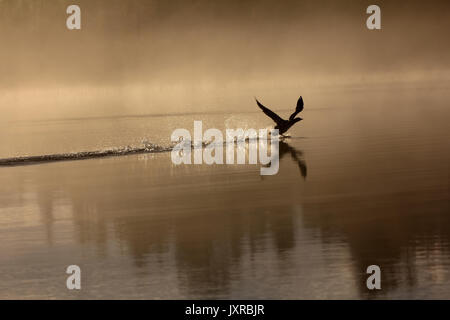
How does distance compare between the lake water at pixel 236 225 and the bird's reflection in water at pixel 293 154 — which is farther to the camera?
the bird's reflection in water at pixel 293 154

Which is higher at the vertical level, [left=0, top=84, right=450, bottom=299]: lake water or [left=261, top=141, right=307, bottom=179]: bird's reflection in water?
[left=261, top=141, right=307, bottom=179]: bird's reflection in water

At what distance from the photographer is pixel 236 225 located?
71.6 ft

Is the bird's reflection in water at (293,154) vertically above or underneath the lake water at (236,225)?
above

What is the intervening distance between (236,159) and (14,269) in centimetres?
1639

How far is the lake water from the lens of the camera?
1709 cm

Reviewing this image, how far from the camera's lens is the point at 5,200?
27.2 meters

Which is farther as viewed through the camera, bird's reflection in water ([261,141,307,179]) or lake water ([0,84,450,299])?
bird's reflection in water ([261,141,307,179])

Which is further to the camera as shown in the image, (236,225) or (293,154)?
(293,154)

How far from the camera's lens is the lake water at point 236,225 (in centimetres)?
1709

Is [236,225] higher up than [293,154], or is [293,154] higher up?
[293,154]
